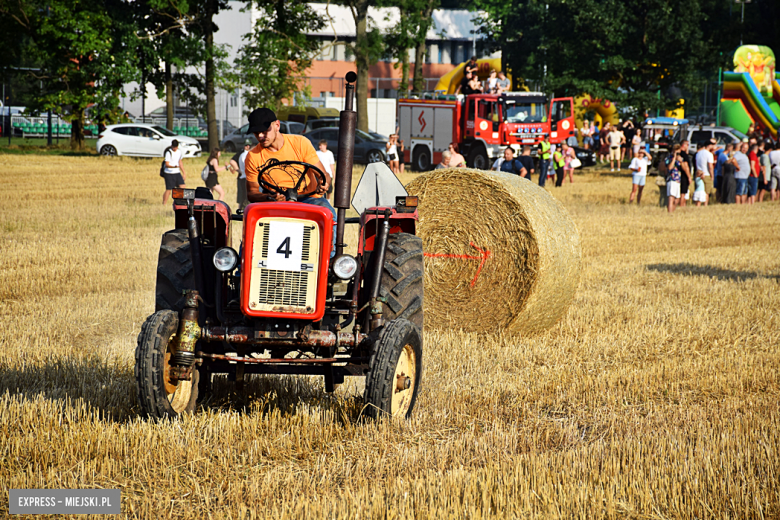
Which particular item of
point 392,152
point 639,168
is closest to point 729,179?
point 639,168

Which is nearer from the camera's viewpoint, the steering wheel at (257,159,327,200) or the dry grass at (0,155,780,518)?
the dry grass at (0,155,780,518)

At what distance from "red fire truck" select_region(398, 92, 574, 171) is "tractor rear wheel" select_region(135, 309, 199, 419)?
78.2ft

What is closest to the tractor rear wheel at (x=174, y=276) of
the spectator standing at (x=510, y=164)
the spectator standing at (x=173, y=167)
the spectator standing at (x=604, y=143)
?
the spectator standing at (x=173, y=167)

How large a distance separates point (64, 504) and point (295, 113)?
4103 cm

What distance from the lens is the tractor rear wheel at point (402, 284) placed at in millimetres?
5547

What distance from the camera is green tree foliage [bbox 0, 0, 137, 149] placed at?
3275 cm

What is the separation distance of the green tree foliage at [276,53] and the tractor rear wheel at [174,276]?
95.9 ft

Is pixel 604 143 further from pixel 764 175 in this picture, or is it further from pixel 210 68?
pixel 210 68

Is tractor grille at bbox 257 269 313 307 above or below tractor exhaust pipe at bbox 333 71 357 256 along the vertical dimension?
below

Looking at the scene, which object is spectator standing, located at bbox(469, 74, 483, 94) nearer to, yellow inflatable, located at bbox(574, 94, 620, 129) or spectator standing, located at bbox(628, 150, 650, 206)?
spectator standing, located at bbox(628, 150, 650, 206)

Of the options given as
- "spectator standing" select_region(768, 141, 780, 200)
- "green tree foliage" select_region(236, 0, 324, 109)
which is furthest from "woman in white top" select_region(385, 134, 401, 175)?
"spectator standing" select_region(768, 141, 780, 200)

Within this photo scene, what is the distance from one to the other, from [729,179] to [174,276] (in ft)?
62.7

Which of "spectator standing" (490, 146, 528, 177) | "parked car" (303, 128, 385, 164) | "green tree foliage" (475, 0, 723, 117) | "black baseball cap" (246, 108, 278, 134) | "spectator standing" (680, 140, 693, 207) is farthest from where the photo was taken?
"green tree foliage" (475, 0, 723, 117)

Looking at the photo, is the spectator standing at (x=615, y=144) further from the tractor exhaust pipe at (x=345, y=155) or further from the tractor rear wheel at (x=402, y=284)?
the tractor exhaust pipe at (x=345, y=155)
